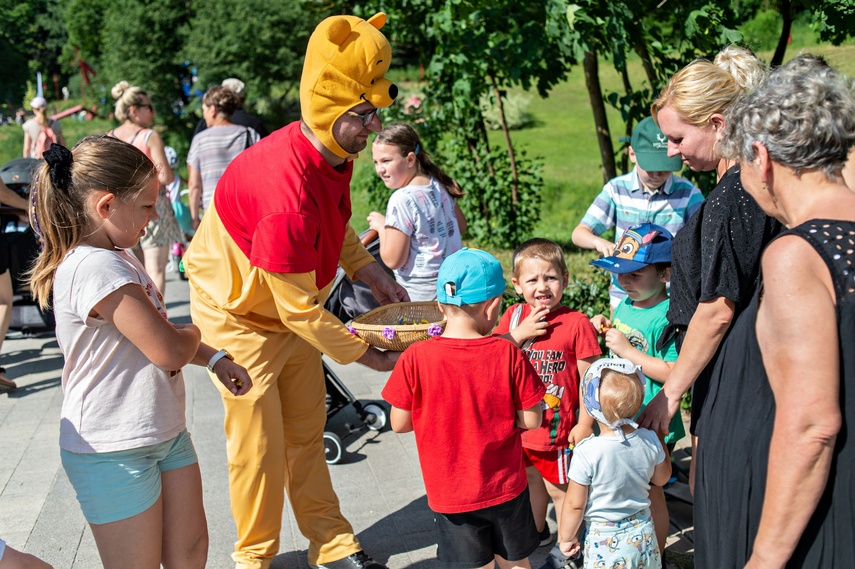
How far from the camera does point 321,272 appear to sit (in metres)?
3.29

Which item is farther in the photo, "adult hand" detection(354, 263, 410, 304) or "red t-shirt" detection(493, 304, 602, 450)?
"adult hand" detection(354, 263, 410, 304)

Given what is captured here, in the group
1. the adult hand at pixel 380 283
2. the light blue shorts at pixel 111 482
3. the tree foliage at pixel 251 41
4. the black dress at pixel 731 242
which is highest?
the tree foliage at pixel 251 41

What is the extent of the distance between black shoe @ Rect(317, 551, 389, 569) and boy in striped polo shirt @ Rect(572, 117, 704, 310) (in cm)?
168

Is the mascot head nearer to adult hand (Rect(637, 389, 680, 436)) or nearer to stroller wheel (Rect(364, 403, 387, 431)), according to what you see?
adult hand (Rect(637, 389, 680, 436))

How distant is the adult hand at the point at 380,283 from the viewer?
390 centimetres

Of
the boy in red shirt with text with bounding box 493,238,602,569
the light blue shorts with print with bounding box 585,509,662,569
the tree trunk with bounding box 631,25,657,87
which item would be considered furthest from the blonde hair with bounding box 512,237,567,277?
the tree trunk with bounding box 631,25,657,87

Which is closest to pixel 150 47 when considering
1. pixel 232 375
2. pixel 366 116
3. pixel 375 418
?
pixel 375 418

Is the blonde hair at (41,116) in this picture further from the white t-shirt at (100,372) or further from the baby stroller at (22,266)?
the white t-shirt at (100,372)

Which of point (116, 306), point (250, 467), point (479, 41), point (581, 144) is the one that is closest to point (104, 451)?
point (116, 306)

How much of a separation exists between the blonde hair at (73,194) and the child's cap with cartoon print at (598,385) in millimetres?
1681

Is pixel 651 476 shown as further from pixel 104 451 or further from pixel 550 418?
pixel 104 451

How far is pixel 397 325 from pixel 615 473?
1.09 meters

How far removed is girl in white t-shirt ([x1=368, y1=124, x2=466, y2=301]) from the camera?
169 inches

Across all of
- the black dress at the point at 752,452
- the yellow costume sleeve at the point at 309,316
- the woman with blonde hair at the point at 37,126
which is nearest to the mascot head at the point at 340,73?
the yellow costume sleeve at the point at 309,316
